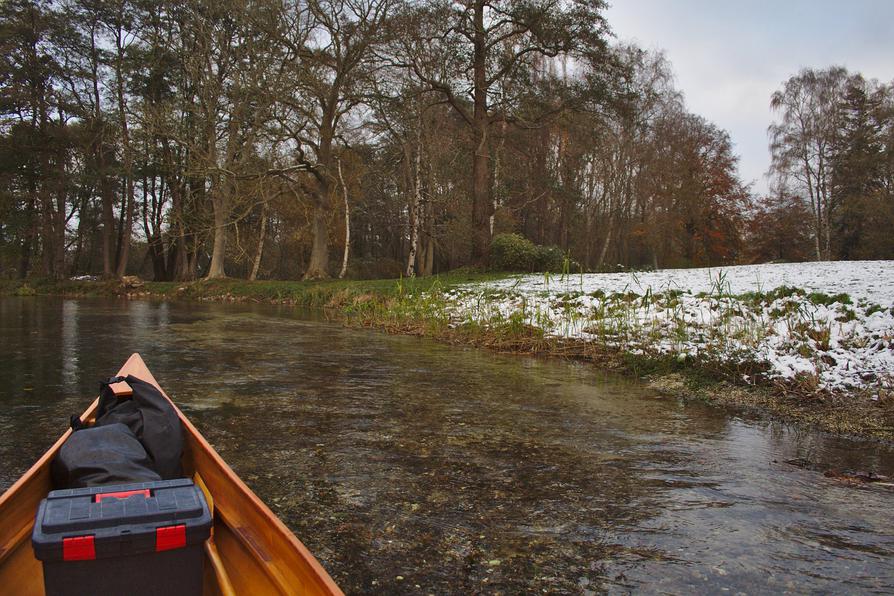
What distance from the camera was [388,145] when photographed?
73.5 ft

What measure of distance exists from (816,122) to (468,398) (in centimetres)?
2746

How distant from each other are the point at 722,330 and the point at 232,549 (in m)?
6.14

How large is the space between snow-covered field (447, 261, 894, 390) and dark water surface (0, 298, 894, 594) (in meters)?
0.97

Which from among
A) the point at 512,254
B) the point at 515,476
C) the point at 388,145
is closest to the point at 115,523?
the point at 515,476

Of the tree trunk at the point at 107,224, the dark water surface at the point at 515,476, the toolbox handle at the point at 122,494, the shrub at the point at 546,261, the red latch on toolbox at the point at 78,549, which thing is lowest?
the dark water surface at the point at 515,476

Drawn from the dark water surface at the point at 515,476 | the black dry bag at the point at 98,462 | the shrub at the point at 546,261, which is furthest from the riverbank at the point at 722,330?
the shrub at the point at 546,261

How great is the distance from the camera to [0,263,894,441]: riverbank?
5.09 m

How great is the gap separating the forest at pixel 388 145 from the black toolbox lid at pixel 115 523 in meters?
12.7

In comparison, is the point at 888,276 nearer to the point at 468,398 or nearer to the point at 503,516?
the point at 468,398

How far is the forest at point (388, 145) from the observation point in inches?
683

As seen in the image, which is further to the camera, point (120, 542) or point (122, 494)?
point (122, 494)

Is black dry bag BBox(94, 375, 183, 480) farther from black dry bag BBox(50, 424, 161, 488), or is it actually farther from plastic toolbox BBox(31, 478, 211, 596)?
plastic toolbox BBox(31, 478, 211, 596)

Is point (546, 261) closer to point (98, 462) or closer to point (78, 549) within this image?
point (98, 462)

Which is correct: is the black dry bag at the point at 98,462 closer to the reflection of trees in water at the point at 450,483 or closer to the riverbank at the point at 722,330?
the reflection of trees in water at the point at 450,483
